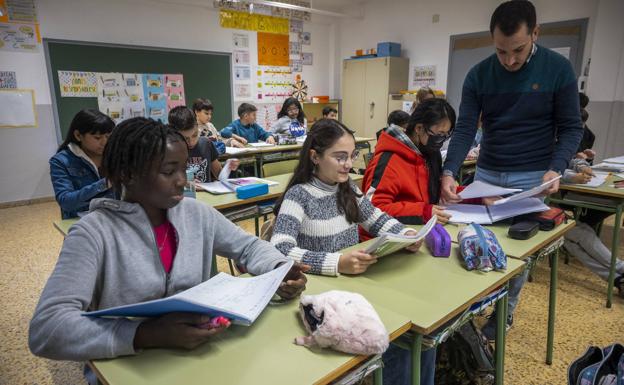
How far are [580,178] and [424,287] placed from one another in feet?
6.36

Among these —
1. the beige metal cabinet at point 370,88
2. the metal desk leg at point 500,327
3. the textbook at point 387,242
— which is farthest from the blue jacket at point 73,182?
the beige metal cabinet at point 370,88

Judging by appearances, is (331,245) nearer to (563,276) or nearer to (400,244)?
(400,244)

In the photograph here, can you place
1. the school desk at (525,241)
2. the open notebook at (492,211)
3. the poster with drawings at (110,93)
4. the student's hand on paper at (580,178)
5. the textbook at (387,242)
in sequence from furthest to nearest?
1. the poster with drawings at (110,93)
2. the student's hand on paper at (580,178)
3. the open notebook at (492,211)
4. the school desk at (525,241)
5. the textbook at (387,242)

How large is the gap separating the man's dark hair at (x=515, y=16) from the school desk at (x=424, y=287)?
0.88m

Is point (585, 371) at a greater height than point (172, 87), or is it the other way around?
point (172, 87)

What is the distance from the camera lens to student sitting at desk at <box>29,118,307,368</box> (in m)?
0.77

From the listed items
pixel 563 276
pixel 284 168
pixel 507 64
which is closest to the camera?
pixel 507 64

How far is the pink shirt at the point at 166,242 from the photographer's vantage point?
1.03 metres

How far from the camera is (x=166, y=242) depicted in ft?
3.42

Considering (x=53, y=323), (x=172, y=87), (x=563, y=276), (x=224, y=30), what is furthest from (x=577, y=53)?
(x=53, y=323)

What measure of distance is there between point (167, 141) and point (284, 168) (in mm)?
2274

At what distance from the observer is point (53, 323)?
0.75m

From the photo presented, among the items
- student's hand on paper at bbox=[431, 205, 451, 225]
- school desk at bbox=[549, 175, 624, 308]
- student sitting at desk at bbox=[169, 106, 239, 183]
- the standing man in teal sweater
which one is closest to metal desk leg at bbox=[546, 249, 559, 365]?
the standing man in teal sweater

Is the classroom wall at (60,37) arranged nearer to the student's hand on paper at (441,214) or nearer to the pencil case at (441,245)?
the student's hand on paper at (441,214)
